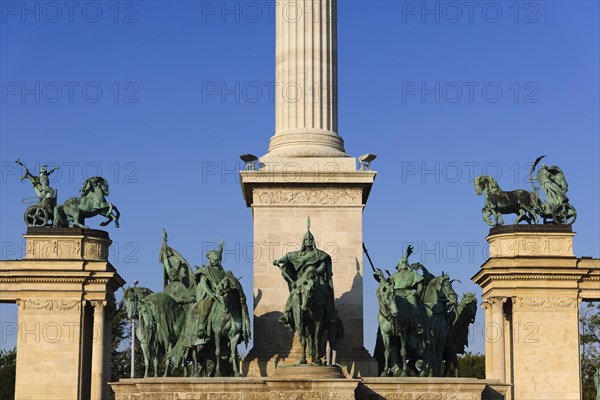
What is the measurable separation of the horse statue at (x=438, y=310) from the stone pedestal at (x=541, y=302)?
31.2 m

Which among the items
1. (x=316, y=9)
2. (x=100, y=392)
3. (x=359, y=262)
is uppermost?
(x=316, y=9)

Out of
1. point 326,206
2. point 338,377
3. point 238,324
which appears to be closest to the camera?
point 338,377

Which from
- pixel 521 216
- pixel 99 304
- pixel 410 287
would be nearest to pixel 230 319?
pixel 410 287

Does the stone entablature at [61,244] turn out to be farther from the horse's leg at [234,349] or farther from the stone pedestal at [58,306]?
the horse's leg at [234,349]

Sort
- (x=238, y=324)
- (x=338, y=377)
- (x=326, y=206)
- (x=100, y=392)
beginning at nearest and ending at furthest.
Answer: (x=338, y=377)
(x=238, y=324)
(x=326, y=206)
(x=100, y=392)

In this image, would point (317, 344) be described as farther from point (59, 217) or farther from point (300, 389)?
point (59, 217)

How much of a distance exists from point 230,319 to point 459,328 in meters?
8.49

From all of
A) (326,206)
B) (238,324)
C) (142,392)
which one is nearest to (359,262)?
(326,206)

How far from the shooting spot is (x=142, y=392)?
2895 cm

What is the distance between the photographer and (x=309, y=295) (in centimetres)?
2902

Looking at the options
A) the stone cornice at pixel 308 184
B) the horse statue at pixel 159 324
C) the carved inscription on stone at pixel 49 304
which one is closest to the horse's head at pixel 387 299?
the stone cornice at pixel 308 184

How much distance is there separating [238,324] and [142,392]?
319cm

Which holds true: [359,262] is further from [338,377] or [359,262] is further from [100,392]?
[100,392]

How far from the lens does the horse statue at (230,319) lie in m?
30.4
